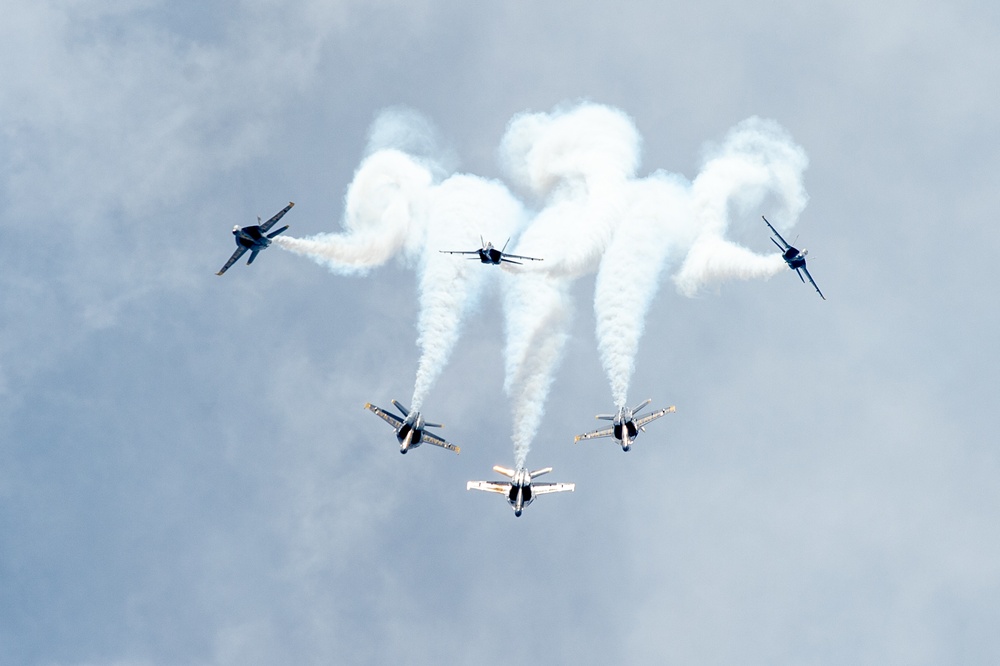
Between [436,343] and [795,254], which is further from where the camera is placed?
[795,254]

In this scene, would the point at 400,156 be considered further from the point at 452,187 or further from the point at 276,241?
the point at 276,241

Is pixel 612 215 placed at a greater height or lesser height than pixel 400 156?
lesser

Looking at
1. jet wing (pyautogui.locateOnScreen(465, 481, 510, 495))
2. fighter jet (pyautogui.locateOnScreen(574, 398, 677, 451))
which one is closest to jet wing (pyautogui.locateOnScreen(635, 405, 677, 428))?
fighter jet (pyautogui.locateOnScreen(574, 398, 677, 451))

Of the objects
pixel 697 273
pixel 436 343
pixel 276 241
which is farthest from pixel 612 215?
pixel 276 241

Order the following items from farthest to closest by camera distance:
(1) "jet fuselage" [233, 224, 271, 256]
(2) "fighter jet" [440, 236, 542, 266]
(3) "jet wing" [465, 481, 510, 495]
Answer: (3) "jet wing" [465, 481, 510, 495] → (1) "jet fuselage" [233, 224, 271, 256] → (2) "fighter jet" [440, 236, 542, 266]

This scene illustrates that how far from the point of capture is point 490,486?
81.0 meters

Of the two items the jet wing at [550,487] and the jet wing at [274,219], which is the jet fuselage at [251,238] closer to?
the jet wing at [274,219]

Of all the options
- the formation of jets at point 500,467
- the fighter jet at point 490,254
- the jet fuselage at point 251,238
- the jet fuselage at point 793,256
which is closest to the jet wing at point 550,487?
the formation of jets at point 500,467

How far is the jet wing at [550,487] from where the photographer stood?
80262 mm

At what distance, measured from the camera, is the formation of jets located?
74.2 meters

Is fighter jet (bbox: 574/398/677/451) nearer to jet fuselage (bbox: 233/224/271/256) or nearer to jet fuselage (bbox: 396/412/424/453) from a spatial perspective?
jet fuselage (bbox: 396/412/424/453)

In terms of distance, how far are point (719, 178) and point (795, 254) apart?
32.7 ft

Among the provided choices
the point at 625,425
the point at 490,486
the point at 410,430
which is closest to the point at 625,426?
the point at 625,425

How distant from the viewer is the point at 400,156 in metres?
76.6
